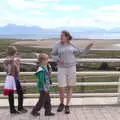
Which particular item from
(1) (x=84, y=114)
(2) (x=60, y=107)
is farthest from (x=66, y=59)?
(1) (x=84, y=114)

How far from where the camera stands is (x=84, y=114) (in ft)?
24.2

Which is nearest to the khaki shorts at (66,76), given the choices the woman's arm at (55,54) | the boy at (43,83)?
the woman's arm at (55,54)

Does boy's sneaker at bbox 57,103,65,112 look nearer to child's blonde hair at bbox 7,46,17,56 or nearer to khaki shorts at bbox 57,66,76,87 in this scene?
khaki shorts at bbox 57,66,76,87

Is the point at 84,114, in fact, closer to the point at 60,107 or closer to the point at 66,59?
the point at 60,107

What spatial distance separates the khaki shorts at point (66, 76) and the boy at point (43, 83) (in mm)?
330

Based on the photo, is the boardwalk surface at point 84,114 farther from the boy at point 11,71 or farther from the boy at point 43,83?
the boy at point 11,71

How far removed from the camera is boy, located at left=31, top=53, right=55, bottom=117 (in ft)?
23.2

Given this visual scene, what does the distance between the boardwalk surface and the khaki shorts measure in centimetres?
57

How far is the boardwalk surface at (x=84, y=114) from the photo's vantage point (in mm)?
7098

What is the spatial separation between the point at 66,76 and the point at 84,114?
2.60 feet

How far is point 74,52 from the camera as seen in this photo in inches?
291

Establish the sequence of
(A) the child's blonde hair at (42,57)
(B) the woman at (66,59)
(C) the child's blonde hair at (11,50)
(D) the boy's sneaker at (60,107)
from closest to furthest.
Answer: (A) the child's blonde hair at (42,57)
(C) the child's blonde hair at (11,50)
(B) the woman at (66,59)
(D) the boy's sneaker at (60,107)

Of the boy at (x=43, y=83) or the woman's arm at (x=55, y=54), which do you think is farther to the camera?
the woman's arm at (x=55, y=54)

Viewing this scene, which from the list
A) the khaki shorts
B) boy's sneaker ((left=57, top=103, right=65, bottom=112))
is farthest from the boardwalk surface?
the khaki shorts
